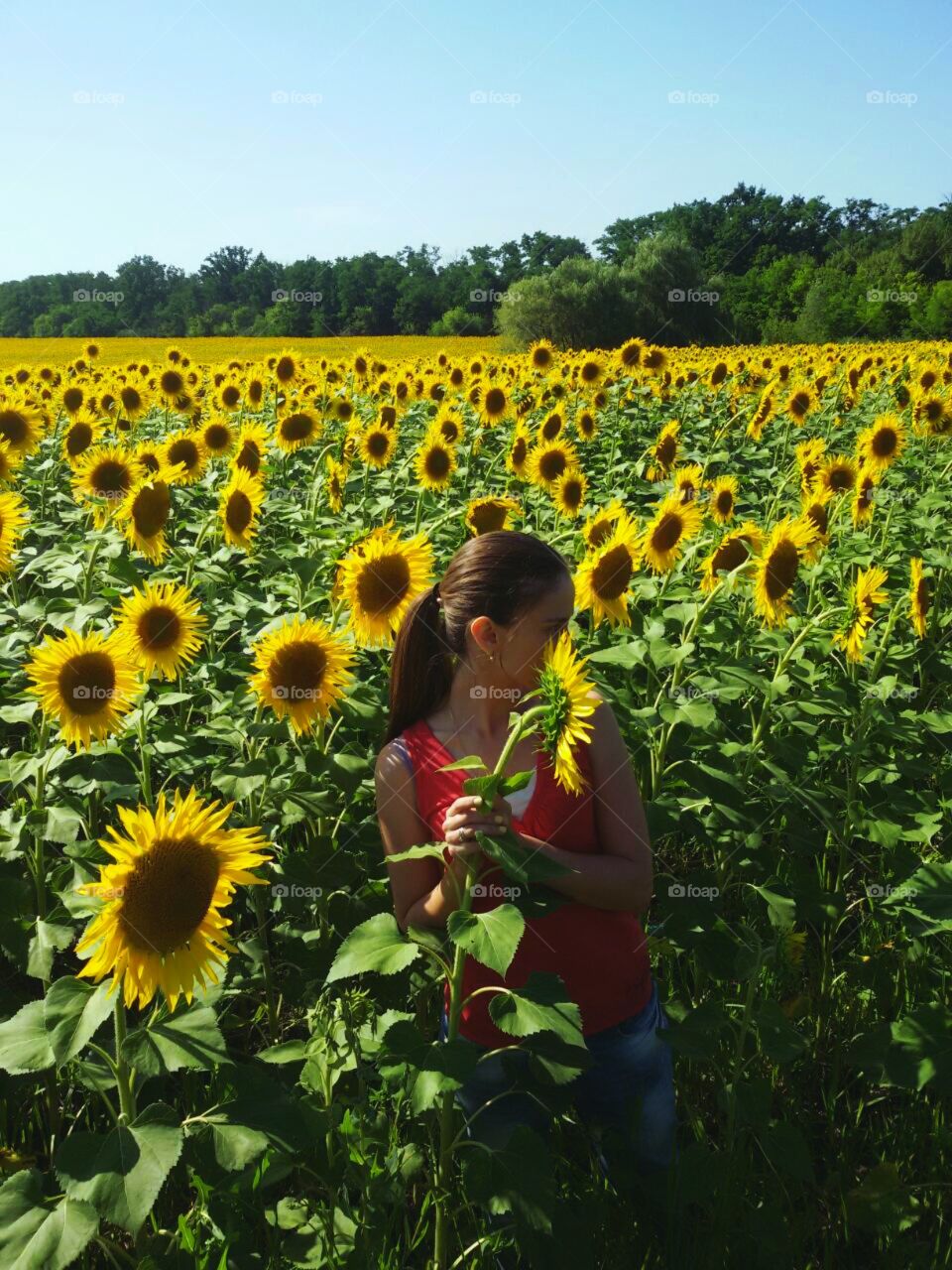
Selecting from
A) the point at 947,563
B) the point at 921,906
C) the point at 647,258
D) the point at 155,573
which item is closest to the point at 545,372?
the point at 947,563

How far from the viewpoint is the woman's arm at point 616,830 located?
205cm

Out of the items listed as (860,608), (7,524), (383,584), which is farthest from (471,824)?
(7,524)

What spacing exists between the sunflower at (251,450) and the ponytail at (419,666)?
3.16 meters

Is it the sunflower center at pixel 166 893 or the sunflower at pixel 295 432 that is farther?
the sunflower at pixel 295 432

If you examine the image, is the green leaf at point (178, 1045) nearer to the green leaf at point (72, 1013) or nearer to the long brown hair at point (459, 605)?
the green leaf at point (72, 1013)

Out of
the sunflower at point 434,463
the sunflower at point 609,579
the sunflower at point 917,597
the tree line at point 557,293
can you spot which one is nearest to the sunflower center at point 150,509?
the sunflower at point 434,463

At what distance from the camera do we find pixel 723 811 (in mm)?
2773

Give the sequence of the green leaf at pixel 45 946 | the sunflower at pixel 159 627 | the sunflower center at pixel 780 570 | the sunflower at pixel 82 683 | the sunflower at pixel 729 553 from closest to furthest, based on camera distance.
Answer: the green leaf at pixel 45 946 → the sunflower at pixel 82 683 → the sunflower at pixel 159 627 → the sunflower at pixel 729 553 → the sunflower center at pixel 780 570

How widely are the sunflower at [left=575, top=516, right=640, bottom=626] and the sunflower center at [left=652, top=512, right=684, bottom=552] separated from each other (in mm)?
700

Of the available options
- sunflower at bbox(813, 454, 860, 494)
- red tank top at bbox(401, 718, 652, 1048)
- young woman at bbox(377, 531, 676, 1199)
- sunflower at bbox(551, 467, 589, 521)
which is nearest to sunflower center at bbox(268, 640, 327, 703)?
young woman at bbox(377, 531, 676, 1199)

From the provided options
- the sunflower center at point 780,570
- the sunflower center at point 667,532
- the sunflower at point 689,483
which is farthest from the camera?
the sunflower at point 689,483

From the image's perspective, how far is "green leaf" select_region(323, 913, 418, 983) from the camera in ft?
5.68

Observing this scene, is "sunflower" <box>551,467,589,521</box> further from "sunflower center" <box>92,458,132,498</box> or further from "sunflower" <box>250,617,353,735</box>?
"sunflower" <box>250,617,353,735</box>

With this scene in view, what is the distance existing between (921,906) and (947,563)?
351cm
